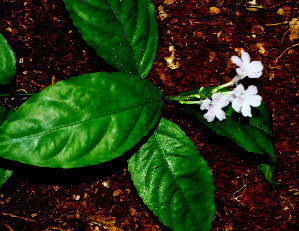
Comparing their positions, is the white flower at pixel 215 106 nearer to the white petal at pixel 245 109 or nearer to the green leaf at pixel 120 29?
the white petal at pixel 245 109

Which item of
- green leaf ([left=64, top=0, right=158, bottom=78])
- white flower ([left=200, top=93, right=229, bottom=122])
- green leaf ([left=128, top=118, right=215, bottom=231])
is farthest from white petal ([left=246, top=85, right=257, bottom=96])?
green leaf ([left=64, top=0, right=158, bottom=78])

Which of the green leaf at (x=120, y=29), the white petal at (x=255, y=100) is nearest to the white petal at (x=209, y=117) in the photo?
the white petal at (x=255, y=100)

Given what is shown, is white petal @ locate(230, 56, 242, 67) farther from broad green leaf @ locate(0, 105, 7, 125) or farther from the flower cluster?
broad green leaf @ locate(0, 105, 7, 125)

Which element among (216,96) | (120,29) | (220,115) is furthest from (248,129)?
(120,29)

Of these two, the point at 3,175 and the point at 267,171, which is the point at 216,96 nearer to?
the point at 267,171

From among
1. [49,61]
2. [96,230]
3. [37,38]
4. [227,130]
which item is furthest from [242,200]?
[37,38]

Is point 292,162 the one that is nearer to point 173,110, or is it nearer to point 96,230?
point 173,110
